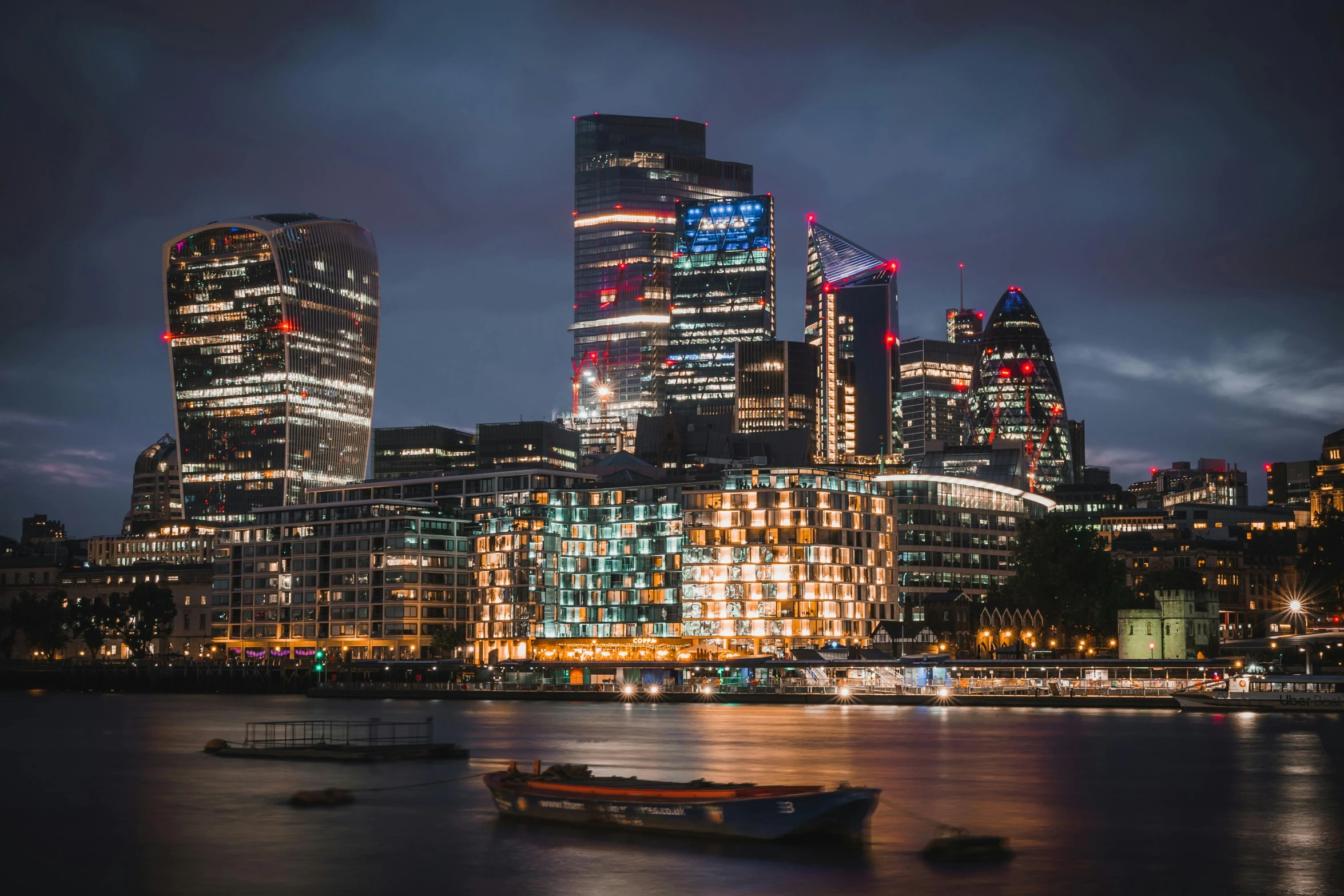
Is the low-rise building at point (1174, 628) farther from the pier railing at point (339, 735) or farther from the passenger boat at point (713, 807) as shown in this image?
the passenger boat at point (713, 807)

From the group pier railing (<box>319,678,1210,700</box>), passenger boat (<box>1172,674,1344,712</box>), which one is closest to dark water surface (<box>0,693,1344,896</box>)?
passenger boat (<box>1172,674,1344,712</box>)

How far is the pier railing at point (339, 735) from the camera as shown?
87.8 meters

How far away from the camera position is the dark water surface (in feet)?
146

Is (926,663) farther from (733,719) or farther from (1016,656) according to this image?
(733,719)

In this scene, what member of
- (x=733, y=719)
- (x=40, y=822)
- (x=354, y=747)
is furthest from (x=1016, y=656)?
(x=40, y=822)

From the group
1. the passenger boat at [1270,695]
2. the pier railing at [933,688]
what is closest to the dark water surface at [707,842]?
the passenger boat at [1270,695]

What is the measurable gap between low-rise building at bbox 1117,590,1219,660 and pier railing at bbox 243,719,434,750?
90410mm

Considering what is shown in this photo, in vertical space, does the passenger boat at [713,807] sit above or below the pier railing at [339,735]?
above

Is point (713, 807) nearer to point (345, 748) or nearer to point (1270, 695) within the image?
point (345, 748)

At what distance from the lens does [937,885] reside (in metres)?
43.0

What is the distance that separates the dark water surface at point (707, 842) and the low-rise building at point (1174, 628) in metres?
53.8

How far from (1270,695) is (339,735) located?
309ft

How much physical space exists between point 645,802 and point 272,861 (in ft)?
40.0

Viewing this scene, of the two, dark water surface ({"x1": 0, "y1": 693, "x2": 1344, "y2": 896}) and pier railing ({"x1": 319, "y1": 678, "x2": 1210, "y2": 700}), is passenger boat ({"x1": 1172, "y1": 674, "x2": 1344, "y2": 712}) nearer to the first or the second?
pier railing ({"x1": 319, "y1": 678, "x2": 1210, "y2": 700})
